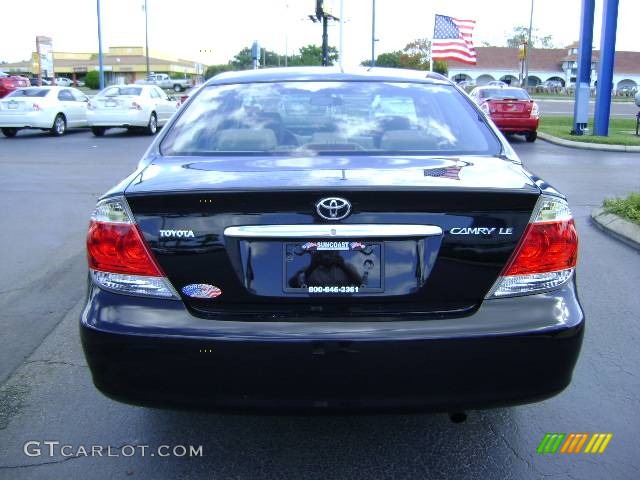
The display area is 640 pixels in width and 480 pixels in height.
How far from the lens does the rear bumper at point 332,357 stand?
2615 mm

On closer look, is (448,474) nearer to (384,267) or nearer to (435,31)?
(384,267)

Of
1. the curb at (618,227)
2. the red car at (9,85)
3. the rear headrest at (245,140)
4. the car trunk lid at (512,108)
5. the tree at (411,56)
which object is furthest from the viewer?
the tree at (411,56)

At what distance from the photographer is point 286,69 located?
14.7ft

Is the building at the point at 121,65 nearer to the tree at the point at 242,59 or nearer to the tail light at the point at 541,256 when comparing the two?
the tree at the point at 242,59

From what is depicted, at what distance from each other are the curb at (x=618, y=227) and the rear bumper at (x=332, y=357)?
5042 mm

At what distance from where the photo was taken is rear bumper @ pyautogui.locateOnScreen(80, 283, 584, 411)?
103 inches

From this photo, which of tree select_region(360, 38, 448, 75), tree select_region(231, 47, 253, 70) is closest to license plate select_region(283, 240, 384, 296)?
tree select_region(360, 38, 448, 75)

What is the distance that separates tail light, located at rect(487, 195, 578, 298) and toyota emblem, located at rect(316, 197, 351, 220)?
2.08ft

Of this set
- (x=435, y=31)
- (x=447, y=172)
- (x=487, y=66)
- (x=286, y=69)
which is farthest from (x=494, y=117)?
(x=487, y=66)

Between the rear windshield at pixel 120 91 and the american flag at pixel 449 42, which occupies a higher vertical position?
the american flag at pixel 449 42

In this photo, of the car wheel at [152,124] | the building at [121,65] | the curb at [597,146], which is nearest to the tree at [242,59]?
the building at [121,65]

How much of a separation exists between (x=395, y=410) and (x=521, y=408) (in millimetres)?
1208
